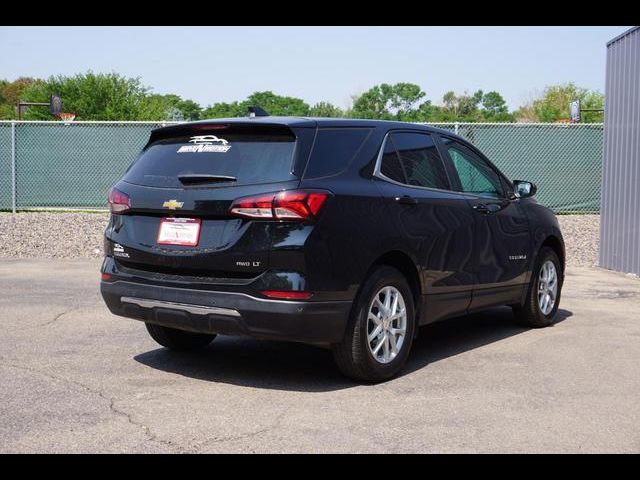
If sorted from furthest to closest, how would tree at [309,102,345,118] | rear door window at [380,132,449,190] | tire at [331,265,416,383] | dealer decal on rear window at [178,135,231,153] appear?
tree at [309,102,345,118]
rear door window at [380,132,449,190]
dealer decal on rear window at [178,135,231,153]
tire at [331,265,416,383]

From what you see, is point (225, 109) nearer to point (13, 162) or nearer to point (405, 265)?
point (13, 162)

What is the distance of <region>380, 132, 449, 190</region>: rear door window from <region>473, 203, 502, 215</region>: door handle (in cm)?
41

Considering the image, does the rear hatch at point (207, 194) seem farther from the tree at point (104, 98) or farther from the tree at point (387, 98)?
the tree at point (387, 98)

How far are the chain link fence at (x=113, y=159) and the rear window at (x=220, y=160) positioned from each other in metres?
13.5

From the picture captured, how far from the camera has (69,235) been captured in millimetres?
14984

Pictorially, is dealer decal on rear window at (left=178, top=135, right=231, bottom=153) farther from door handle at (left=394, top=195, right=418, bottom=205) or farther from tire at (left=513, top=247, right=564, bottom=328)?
tire at (left=513, top=247, right=564, bottom=328)

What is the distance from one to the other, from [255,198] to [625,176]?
8637 millimetres

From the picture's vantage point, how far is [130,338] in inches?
272

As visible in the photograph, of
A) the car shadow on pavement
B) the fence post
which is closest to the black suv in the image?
the car shadow on pavement

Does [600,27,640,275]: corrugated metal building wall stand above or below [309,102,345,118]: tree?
below

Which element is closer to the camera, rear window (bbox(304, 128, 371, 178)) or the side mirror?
rear window (bbox(304, 128, 371, 178))

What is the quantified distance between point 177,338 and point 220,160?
169 cm

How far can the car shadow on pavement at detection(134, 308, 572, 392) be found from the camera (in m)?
5.58

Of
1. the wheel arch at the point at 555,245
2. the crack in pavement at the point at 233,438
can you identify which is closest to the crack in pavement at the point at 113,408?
the crack in pavement at the point at 233,438
